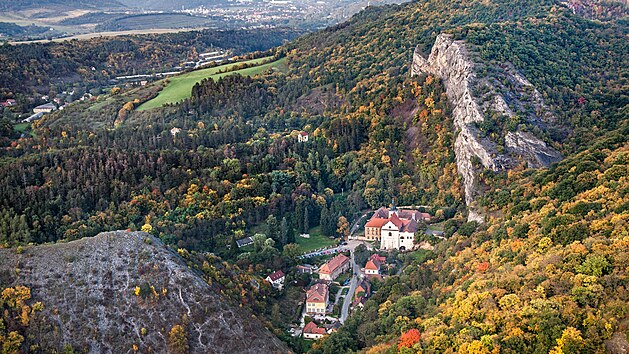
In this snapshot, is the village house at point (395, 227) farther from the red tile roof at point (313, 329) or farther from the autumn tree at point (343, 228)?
the red tile roof at point (313, 329)

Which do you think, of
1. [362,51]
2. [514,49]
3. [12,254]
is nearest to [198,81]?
[362,51]

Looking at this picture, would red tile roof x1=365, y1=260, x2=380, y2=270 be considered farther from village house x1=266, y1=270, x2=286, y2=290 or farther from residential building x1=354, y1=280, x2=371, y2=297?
village house x1=266, y1=270, x2=286, y2=290

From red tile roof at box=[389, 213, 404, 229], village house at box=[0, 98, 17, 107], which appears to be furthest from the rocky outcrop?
village house at box=[0, 98, 17, 107]

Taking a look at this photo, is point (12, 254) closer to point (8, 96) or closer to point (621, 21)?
point (8, 96)

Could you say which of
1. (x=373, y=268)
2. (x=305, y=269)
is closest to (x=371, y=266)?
(x=373, y=268)

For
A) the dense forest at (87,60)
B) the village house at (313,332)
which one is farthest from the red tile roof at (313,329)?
the dense forest at (87,60)

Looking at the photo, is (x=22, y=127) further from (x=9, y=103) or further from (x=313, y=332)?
(x=313, y=332)
